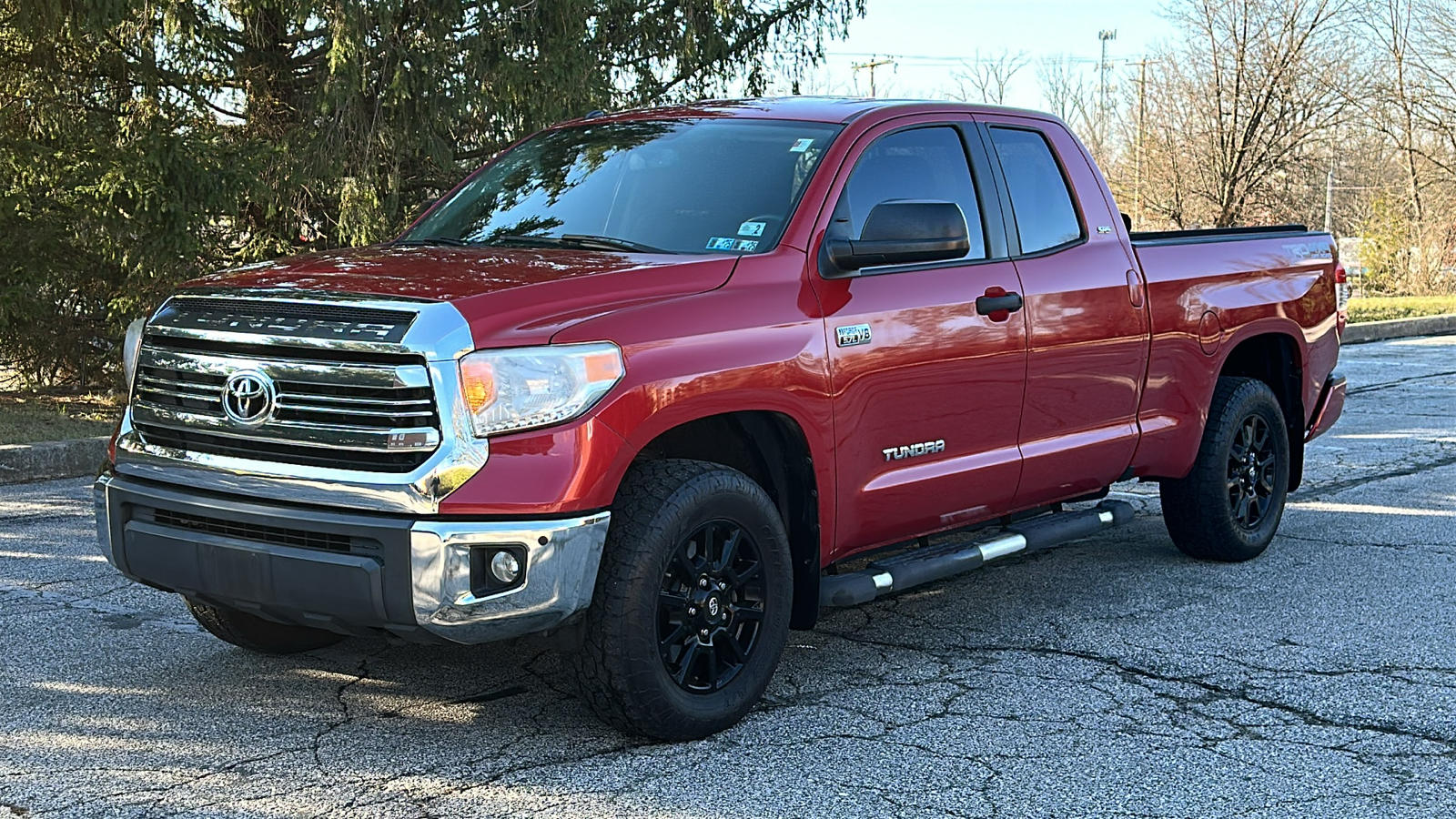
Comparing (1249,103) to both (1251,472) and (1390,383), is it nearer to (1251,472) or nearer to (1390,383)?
(1390,383)

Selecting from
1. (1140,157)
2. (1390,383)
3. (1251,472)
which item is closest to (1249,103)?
(1140,157)

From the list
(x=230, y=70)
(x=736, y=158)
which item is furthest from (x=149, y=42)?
(x=736, y=158)

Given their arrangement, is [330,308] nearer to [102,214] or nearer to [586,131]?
[586,131]

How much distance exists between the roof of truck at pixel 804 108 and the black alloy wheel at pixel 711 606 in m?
1.70

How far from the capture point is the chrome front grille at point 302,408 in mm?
4012

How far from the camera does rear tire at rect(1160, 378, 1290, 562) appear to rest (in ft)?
22.2

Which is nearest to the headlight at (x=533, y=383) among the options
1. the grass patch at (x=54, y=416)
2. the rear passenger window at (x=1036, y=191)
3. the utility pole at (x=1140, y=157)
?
the rear passenger window at (x=1036, y=191)

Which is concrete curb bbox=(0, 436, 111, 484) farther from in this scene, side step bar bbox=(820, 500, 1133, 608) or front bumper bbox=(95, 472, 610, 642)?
side step bar bbox=(820, 500, 1133, 608)

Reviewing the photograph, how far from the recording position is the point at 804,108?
564 cm

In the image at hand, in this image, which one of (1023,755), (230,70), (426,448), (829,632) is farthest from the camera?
(230,70)

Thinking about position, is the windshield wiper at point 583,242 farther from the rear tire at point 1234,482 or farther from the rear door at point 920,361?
the rear tire at point 1234,482

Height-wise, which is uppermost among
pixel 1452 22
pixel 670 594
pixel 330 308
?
pixel 1452 22

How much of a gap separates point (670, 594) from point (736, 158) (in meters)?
1.70

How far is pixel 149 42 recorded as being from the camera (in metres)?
11.0
